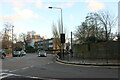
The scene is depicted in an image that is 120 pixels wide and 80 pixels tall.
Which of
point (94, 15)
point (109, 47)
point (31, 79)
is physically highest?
point (94, 15)

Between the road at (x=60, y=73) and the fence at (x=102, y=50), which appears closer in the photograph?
the road at (x=60, y=73)

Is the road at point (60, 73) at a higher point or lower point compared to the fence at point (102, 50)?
lower

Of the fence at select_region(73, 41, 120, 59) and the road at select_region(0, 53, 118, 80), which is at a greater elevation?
the fence at select_region(73, 41, 120, 59)

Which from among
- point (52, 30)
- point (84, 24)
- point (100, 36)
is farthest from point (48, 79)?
point (52, 30)

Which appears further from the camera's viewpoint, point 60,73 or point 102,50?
point 102,50

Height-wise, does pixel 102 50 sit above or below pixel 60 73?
above

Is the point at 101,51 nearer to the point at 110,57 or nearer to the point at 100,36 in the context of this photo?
the point at 110,57

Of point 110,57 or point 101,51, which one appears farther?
point 101,51

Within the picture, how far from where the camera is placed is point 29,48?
346 ft

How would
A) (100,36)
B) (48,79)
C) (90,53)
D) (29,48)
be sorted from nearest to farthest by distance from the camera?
(48,79) < (90,53) < (100,36) < (29,48)

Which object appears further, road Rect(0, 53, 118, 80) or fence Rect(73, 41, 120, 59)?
fence Rect(73, 41, 120, 59)

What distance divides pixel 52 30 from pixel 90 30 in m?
14.3

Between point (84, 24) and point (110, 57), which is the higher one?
point (84, 24)

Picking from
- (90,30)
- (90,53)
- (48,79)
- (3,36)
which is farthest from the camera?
(3,36)
